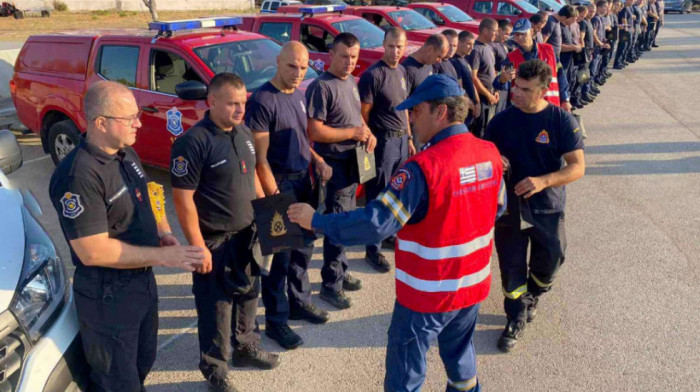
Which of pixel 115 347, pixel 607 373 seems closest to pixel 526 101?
pixel 607 373

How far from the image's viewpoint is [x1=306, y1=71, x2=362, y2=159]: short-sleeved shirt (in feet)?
12.8

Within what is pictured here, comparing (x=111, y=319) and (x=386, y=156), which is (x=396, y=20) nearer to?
(x=386, y=156)

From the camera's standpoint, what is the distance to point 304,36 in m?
9.02

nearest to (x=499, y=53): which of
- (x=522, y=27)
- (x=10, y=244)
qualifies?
(x=522, y=27)

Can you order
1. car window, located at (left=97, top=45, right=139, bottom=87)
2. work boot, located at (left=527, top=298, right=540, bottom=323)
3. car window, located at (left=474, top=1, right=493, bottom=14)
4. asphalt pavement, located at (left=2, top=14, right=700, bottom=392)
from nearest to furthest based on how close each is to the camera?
asphalt pavement, located at (left=2, top=14, right=700, bottom=392) → work boot, located at (left=527, top=298, right=540, bottom=323) → car window, located at (left=97, top=45, right=139, bottom=87) → car window, located at (left=474, top=1, right=493, bottom=14)

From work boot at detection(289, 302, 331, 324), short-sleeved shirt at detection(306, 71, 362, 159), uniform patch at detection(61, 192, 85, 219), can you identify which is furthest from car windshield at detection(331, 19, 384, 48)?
uniform patch at detection(61, 192, 85, 219)

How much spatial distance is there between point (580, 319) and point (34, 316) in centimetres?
346

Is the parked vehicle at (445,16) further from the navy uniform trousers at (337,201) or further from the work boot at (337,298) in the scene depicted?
the work boot at (337,298)

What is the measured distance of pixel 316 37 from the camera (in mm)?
9008

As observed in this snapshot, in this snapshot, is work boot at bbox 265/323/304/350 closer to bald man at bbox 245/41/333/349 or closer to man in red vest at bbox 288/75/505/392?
bald man at bbox 245/41/333/349

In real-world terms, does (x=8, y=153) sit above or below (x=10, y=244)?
above

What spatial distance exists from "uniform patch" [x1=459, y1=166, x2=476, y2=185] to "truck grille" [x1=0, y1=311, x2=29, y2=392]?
1923 mm

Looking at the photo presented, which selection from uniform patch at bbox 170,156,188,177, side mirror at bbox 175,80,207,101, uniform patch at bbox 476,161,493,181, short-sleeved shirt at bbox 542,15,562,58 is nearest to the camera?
uniform patch at bbox 476,161,493,181

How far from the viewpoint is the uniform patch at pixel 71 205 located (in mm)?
2201
